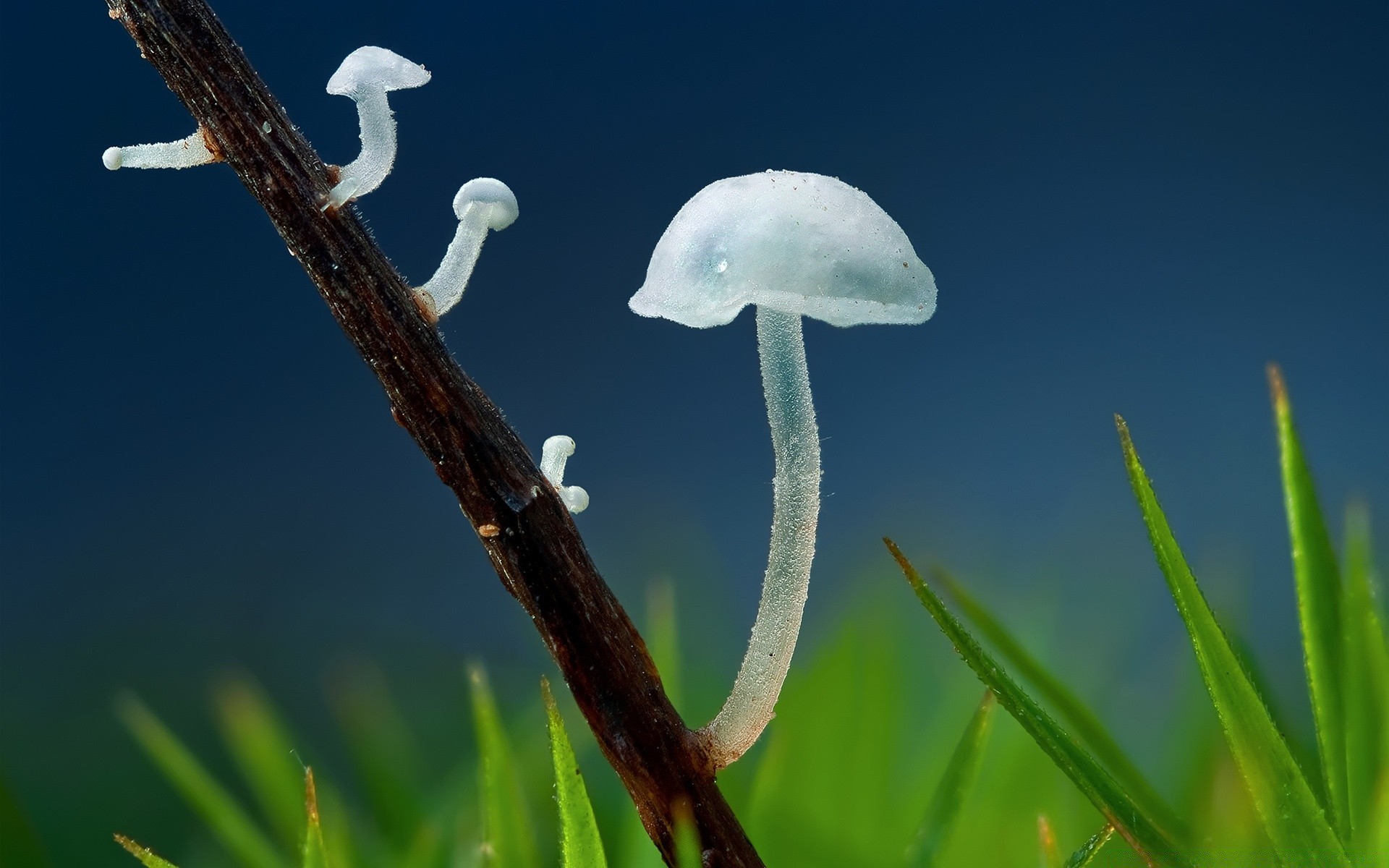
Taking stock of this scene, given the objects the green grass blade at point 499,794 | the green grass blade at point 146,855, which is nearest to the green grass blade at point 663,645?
the green grass blade at point 499,794

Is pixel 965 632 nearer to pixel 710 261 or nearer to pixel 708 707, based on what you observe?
pixel 710 261

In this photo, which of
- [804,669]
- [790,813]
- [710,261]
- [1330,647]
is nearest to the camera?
[710,261]

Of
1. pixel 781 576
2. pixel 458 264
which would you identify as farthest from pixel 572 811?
pixel 458 264

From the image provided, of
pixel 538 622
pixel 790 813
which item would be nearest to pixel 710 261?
pixel 538 622

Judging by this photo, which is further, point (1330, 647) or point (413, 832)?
A: point (413, 832)

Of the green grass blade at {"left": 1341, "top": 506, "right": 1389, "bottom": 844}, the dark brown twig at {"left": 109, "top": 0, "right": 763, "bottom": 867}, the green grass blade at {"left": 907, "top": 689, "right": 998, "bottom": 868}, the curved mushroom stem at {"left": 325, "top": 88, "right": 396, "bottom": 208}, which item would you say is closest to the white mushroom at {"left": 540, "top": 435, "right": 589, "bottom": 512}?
the dark brown twig at {"left": 109, "top": 0, "right": 763, "bottom": 867}

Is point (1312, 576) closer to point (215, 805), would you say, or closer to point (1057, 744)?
point (1057, 744)
